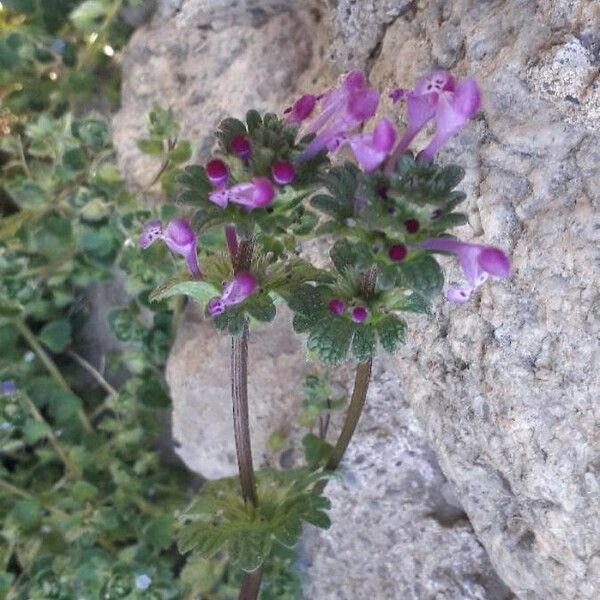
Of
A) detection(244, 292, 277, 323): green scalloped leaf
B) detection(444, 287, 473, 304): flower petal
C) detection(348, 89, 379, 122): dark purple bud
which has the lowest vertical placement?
detection(244, 292, 277, 323): green scalloped leaf

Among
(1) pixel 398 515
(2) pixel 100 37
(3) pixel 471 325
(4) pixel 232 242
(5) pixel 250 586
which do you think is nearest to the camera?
(4) pixel 232 242

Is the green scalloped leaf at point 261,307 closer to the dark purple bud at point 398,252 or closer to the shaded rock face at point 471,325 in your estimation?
the dark purple bud at point 398,252

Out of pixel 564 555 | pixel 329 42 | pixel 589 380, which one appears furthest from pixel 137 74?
pixel 564 555

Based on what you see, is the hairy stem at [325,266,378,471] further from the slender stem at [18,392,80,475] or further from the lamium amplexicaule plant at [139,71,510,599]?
the slender stem at [18,392,80,475]

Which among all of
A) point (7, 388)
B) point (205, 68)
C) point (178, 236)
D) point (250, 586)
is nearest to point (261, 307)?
point (178, 236)

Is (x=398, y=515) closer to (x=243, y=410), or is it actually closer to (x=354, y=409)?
(x=354, y=409)

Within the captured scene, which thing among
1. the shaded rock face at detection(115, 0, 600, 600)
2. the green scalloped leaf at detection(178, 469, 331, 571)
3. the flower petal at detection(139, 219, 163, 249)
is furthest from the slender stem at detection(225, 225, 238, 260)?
the green scalloped leaf at detection(178, 469, 331, 571)
